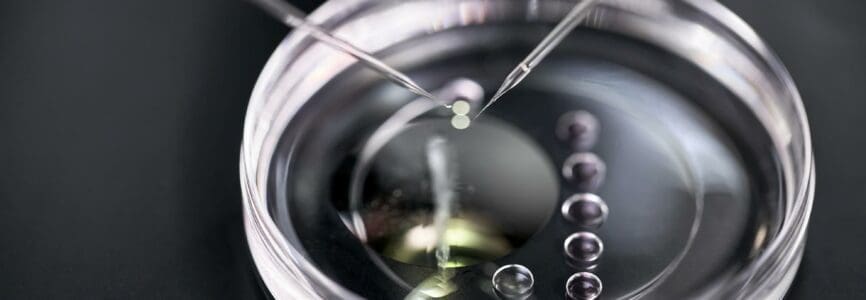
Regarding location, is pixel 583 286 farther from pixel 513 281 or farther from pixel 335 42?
pixel 335 42

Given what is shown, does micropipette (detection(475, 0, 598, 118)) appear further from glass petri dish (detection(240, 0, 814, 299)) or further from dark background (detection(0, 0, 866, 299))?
dark background (detection(0, 0, 866, 299))

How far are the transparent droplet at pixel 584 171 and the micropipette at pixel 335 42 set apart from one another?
0.51ft

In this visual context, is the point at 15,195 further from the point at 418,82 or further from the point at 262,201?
the point at 418,82

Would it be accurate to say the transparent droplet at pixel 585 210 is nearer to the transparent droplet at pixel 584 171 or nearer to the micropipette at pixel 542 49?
the transparent droplet at pixel 584 171

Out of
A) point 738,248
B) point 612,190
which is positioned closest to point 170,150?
point 612,190

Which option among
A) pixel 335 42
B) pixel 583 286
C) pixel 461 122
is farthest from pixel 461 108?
pixel 583 286

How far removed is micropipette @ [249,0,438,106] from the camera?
1268mm

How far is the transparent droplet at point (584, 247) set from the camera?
121cm

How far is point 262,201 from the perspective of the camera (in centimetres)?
124

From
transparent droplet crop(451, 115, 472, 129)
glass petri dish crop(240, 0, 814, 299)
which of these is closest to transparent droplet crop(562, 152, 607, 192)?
glass petri dish crop(240, 0, 814, 299)

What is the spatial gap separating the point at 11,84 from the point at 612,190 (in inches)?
24.1

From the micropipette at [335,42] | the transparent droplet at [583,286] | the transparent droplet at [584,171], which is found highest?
the micropipette at [335,42]

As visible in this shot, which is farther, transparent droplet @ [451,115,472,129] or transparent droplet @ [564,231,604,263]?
transparent droplet @ [451,115,472,129]

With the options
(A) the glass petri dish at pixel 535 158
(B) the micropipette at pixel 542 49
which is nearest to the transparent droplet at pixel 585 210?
(A) the glass petri dish at pixel 535 158
